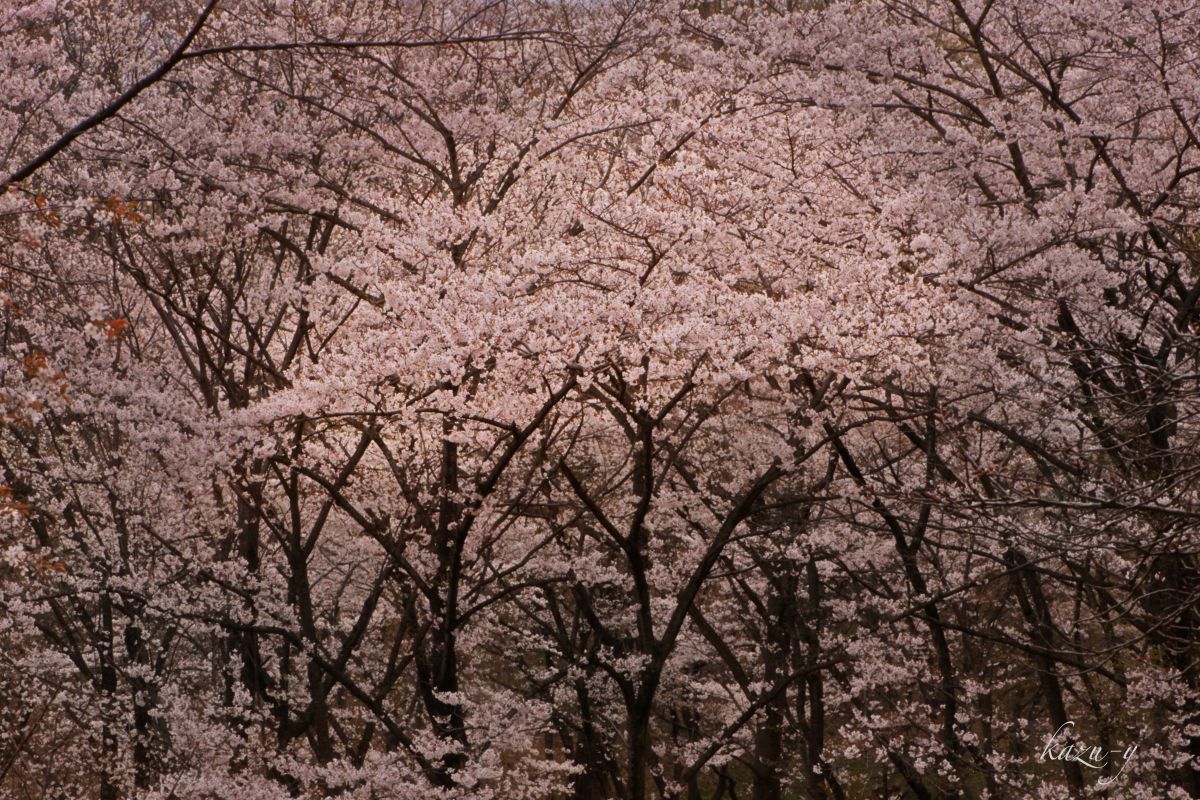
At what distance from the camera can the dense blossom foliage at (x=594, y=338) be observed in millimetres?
9500

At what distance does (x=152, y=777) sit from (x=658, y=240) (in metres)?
8.71

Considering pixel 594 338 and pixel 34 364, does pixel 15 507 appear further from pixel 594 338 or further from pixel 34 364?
pixel 594 338

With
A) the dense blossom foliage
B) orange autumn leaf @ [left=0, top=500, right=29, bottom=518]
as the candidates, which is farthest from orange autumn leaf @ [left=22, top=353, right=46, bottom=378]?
the dense blossom foliage

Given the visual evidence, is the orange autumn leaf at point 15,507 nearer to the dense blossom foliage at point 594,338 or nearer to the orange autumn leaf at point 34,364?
the orange autumn leaf at point 34,364

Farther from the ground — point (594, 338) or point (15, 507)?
point (594, 338)

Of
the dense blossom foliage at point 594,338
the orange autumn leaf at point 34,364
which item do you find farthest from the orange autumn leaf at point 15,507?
the dense blossom foliage at point 594,338

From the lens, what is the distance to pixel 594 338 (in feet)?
28.6

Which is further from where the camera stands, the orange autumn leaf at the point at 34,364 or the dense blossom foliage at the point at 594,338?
the dense blossom foliage at the point at 594,338

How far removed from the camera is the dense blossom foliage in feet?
31.2

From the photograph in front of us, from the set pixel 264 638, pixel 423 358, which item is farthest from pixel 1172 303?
pixel 264 638

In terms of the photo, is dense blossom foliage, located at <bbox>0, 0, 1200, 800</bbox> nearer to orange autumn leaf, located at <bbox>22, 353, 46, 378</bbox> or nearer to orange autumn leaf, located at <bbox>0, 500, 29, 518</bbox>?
orange autumn leaf, located at <bbox>0, 500, 29, 518</bbox>

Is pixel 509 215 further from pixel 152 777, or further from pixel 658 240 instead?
pixel 152 777

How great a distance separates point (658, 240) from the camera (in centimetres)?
1060

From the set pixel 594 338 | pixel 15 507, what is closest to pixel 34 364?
pixel 15 507
